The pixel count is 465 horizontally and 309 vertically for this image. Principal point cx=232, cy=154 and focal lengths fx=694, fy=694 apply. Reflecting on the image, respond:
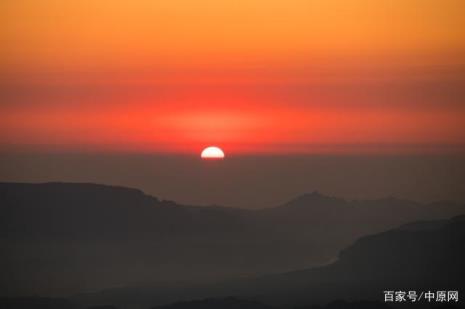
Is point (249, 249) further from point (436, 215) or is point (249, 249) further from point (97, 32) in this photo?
point (97, 32)

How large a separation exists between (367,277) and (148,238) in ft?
3.95

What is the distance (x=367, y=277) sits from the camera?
376 cm

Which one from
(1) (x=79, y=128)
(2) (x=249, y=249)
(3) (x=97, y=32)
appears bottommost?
(2) (x=249, y=249)

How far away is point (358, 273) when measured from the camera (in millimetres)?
3746

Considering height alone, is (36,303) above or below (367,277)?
below

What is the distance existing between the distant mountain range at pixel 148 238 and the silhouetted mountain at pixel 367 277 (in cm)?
5

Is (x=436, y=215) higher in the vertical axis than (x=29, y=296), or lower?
higher

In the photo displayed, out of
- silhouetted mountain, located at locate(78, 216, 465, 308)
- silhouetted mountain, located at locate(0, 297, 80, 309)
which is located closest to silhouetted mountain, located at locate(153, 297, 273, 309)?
silhouetted mountain, located at locate(78, 216, 465, 308)

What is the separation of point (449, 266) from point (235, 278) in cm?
118

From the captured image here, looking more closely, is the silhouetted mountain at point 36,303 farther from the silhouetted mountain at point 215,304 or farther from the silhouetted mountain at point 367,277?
the silhouetted mountain at point 215,304

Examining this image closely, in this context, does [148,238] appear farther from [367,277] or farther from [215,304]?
[367,277]

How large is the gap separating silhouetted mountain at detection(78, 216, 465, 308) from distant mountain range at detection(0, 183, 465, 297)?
0.17 feet

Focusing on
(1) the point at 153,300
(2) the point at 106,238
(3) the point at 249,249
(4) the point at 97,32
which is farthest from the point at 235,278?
(4) the point at 97,32

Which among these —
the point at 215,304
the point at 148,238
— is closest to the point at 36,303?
the point at 148,238
